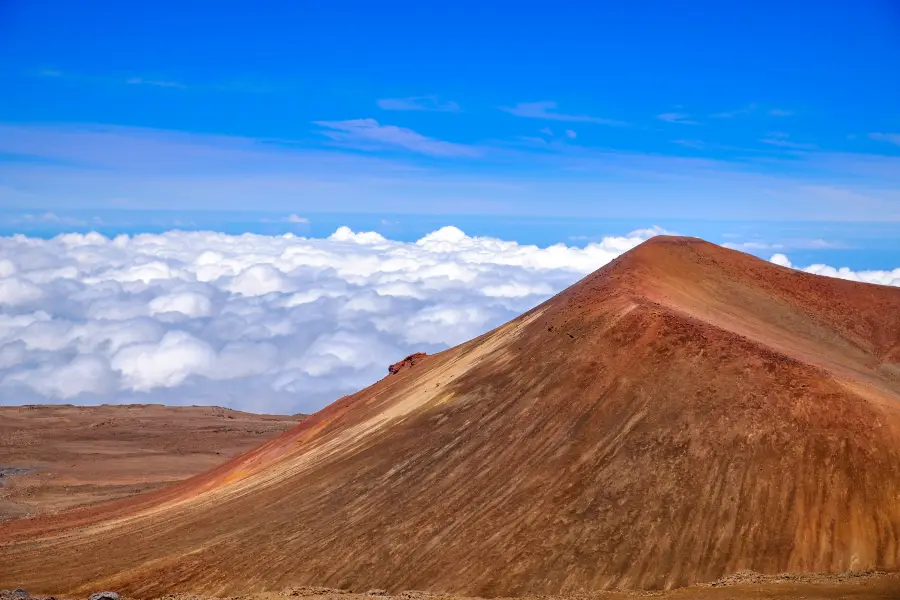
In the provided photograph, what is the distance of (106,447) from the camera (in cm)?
8938

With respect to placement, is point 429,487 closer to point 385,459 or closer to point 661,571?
point 385,459

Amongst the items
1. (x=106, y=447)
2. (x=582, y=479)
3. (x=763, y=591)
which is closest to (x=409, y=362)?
(x=582, y=479)

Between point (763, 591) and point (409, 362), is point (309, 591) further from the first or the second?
point (409, 362)

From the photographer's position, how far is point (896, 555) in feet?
88.4

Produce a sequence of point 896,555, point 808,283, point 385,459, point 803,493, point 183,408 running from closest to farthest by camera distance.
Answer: point 896,555
point 803,493
point 385,459
point 808,283
point 183,408

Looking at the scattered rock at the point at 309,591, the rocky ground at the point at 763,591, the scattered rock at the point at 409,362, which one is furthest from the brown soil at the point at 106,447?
the rocky ground at the point at 763,591

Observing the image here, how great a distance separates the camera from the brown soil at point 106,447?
66625 millimetres

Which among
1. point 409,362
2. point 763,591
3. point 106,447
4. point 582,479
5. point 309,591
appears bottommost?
point 309,591

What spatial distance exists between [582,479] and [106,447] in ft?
229

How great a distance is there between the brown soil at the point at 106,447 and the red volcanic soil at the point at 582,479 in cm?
1709

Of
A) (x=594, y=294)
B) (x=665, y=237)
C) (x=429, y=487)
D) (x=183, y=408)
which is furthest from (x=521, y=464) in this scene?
(x=183, y=408)

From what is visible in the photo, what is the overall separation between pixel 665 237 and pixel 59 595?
40.2 meters

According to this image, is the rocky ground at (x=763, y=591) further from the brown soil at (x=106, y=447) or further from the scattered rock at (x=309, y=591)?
the brown soil at (x=106, y=447)

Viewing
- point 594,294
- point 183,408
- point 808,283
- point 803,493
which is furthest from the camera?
point 183,408
